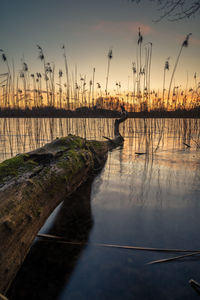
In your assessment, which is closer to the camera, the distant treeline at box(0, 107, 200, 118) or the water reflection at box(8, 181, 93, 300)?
the water reflection at box(8, 181, 93, 300)

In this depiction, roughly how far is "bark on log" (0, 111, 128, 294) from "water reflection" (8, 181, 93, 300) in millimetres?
120

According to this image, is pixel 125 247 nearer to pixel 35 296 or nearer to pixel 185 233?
pixel 185 233

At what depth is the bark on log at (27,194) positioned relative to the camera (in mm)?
944

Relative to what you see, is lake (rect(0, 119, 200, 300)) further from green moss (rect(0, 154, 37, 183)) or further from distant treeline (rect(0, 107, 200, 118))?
distant treeline (rect(0, 107, 200, 118))

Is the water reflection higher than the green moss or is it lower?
lower

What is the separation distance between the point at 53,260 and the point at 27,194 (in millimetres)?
467

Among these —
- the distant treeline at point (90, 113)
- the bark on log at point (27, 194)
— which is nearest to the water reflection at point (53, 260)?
the bark on log at point (27, 194)

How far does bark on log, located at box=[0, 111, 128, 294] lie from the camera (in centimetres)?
94

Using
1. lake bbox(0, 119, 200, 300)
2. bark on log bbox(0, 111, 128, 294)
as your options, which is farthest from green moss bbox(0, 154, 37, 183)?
lake bbox(0, 119, 200, 300)

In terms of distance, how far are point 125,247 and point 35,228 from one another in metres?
0.64

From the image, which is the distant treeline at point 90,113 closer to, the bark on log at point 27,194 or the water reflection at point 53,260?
the bark on log at point 27,194

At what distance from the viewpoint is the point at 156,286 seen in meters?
0.99

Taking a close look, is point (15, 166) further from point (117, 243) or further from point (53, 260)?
point (117, 243)

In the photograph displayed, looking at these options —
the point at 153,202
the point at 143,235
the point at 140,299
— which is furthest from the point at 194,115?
the point at 140,299
